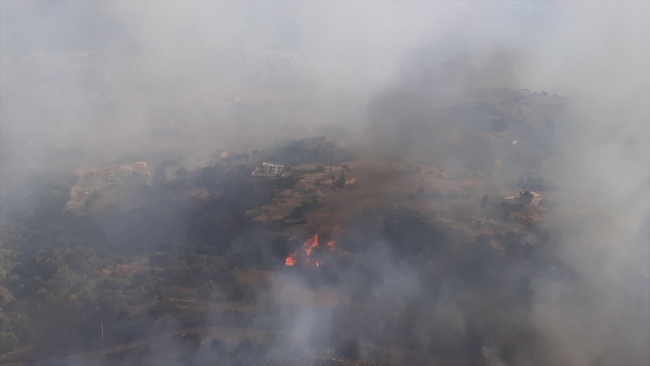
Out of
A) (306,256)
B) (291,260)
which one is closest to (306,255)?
(306,256)

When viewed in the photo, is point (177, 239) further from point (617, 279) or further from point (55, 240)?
point (617, 279)

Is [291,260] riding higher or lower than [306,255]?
lower

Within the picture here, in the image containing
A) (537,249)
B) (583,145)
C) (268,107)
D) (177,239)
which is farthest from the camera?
(268,107)

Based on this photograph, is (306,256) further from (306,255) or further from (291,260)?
(291,260)

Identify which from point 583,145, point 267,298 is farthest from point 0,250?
point 583,145

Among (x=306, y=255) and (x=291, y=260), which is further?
(x=306, y=255)

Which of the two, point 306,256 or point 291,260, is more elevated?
point 306,256

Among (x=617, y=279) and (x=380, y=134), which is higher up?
(x=380, y=134)

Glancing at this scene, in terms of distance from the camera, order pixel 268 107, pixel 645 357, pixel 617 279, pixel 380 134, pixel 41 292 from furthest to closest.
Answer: pixel 268 107 < pixel 380 134 < pixel 617 279 < pixel 41 292 < pixel 645 357
